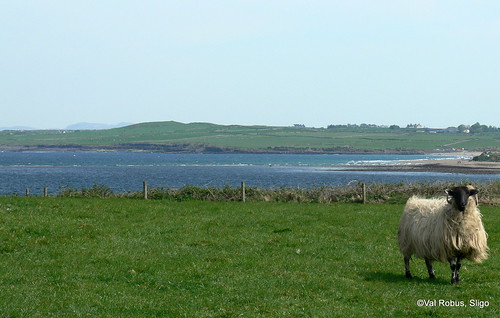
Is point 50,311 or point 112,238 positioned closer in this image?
point 50,311

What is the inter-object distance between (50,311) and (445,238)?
36.2 feet

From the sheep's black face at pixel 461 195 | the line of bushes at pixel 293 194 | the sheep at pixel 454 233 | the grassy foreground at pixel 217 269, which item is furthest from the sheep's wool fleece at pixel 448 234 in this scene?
the line of bushes at pixel 293 194

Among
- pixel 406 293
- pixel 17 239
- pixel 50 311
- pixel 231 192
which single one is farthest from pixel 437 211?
pixel 231 192

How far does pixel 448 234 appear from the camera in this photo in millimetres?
18734

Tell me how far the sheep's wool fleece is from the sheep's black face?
0.33 metres

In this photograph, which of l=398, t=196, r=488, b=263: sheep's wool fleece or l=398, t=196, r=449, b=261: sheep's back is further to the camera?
l=398, t=196, r=449, b=261: sheep's back

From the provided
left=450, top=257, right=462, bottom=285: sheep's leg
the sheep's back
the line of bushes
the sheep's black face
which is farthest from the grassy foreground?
the line of bushes

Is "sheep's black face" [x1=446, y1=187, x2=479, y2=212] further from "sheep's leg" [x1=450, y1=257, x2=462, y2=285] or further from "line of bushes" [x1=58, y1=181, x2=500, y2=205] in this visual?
"line of bushes" [x1=58, y1=181, x2=500, y2=205]

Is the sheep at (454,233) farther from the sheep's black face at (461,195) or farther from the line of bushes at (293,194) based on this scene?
the line of bushes at (293,194)

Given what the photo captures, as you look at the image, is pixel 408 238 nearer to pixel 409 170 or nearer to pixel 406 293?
pixel 406 293

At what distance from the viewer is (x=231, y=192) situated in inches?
1934

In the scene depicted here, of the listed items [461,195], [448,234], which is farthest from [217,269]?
[461,195]

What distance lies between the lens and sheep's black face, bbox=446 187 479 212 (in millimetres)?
18594

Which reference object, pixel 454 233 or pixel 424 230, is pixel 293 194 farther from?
pixel 454 233
